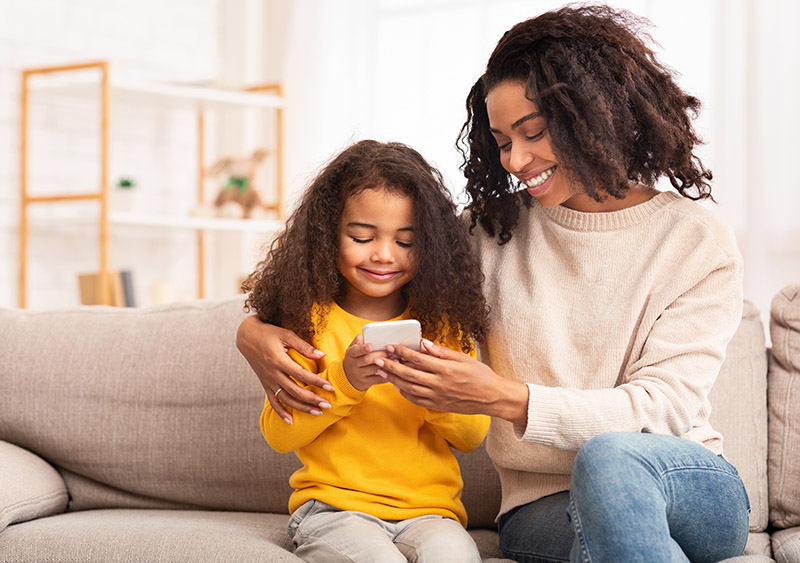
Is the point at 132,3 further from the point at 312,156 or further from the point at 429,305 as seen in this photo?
the point at 429,305

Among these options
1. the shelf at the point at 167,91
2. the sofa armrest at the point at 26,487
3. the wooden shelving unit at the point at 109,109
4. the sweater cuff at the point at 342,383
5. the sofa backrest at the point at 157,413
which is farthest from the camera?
the shelf at the point at 167,91

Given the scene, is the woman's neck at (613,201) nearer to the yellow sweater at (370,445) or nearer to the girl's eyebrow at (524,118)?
the girl's eyebrow at (524,118)

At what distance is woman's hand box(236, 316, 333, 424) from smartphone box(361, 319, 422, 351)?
0.46 ft

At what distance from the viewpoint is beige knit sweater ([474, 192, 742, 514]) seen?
1.39 meters

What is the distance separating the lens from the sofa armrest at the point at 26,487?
1.75 m

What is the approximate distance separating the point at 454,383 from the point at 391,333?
0.12 meters

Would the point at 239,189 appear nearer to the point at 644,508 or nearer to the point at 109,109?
the point at 109,109

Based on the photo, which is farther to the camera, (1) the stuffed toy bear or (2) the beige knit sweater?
(1) the stuffed toy bear

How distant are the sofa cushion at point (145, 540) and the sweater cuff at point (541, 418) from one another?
16.7 inches

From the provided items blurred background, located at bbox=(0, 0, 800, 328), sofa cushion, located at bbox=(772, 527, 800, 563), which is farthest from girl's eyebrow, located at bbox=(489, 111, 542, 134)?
blurred background, located at bbox=(0, 0, 800, 328)

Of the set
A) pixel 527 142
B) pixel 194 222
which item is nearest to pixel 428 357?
pixel 527 142

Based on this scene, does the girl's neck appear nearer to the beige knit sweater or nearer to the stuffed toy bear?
the beige knit sweater

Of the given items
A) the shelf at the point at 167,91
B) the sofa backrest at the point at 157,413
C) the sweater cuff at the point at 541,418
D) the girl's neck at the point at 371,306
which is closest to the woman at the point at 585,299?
the sweater cuff at the point at 541,418

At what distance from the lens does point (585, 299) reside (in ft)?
5.14
